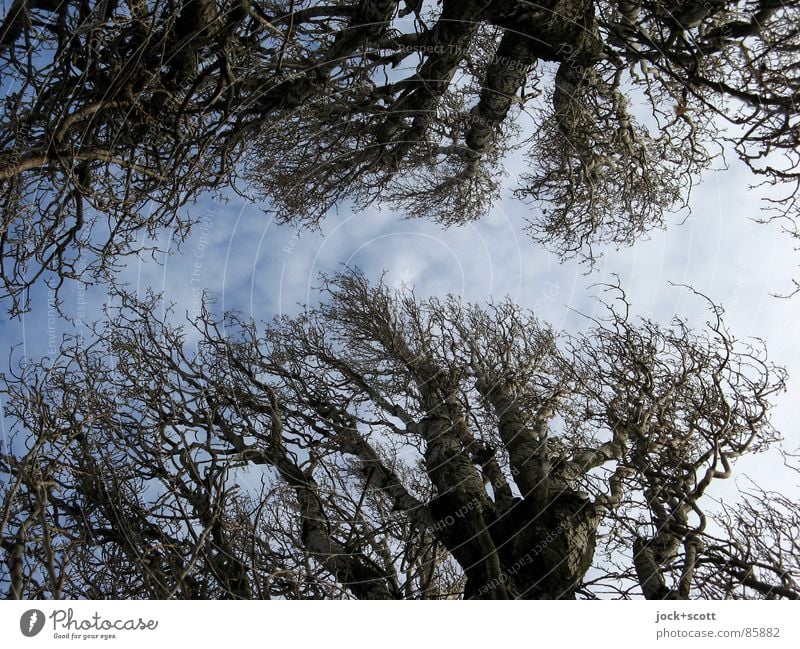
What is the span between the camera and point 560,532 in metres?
4.98

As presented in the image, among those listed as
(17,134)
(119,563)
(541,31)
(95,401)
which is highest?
(541,31)

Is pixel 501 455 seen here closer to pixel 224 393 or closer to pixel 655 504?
pixel 655 504

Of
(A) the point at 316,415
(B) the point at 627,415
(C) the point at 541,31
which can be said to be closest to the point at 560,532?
(B) the point at 627,415

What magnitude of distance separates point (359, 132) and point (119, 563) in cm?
565
